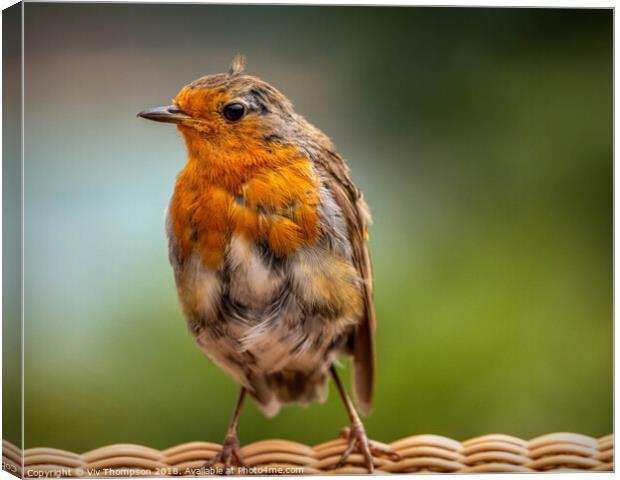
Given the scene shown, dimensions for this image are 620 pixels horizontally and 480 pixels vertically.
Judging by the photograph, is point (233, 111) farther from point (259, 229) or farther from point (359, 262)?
point (359, 262)

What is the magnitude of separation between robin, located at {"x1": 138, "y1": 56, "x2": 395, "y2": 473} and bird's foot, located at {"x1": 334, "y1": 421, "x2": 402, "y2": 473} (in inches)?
13.5

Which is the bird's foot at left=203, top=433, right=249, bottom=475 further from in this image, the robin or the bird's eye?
the bird's eye

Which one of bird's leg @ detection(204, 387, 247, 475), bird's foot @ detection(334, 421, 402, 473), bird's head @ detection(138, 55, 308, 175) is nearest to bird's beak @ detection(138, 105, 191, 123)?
bird's head @ detection(138, 55, 308, 175)

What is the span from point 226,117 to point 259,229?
0.39m

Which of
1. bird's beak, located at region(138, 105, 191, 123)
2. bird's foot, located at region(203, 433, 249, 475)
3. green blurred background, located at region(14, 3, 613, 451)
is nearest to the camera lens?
bird's beak, located at region(138, 105, 191, 123)

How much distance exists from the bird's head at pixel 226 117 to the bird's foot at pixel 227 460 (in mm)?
1094

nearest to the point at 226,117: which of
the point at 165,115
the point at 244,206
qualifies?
the point at 165,115

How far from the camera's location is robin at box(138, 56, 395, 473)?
3.15 metres

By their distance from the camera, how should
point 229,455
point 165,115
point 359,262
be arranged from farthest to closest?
point 229,455 → point 359,262 → point 165,115

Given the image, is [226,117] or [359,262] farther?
[359,262]

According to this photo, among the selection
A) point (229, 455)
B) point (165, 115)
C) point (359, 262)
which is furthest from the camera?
point (229, 455)

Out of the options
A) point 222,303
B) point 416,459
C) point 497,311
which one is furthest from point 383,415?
point 222,303

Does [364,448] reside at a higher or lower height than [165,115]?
lower

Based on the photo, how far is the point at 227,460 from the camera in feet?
11.5
